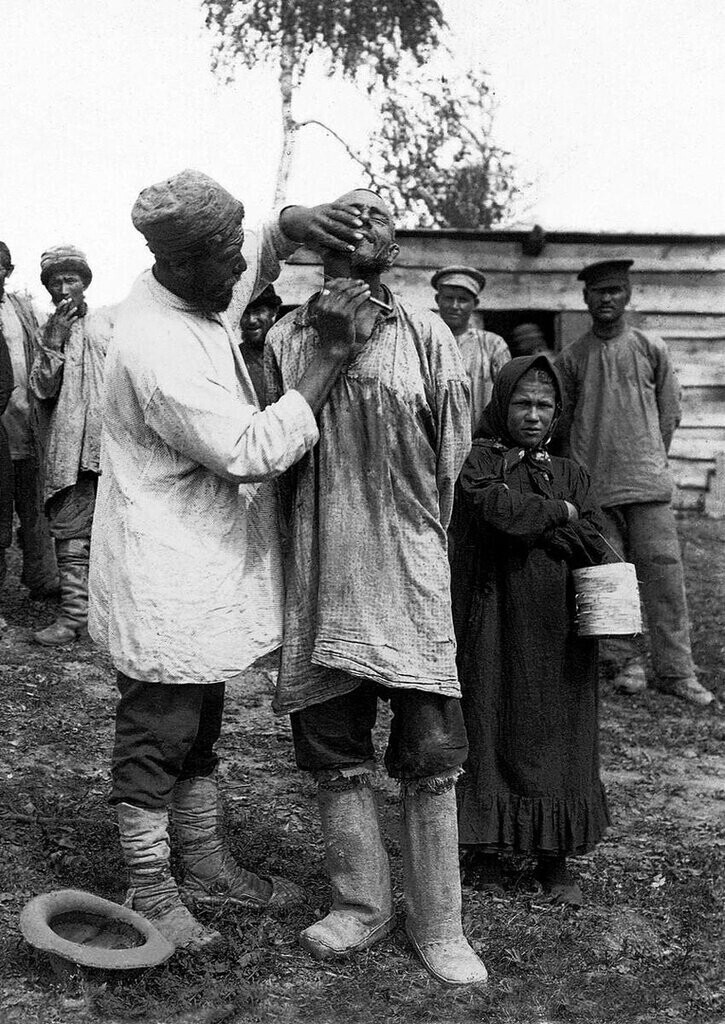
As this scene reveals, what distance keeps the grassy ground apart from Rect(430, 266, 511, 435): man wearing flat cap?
104 inches

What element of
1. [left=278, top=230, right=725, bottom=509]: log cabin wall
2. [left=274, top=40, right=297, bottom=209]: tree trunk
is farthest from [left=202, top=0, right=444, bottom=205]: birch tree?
[left=278, top=230, right=725, bottom=509]: log cabin wall

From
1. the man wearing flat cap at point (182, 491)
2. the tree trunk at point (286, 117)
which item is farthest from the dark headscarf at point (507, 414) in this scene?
the tree trunk at point (286, 117)

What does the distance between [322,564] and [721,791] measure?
2.94m

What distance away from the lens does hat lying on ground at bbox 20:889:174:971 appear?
2.90 m

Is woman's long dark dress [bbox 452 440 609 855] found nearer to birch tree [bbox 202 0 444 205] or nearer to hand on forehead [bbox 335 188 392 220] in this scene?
hand on forehead [bbox 335 188 392 220]

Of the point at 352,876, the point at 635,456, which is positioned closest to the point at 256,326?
the point at 635,456

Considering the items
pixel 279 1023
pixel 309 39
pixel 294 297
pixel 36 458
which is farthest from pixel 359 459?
pixel 309 39

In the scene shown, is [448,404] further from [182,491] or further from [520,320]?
[520,320]

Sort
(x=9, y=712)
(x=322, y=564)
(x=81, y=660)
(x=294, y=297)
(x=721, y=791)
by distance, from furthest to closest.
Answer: (x=294, y=297), (x=81, y=660), (x=9, y=712), (x=721, y=791), (x=322, y=564)

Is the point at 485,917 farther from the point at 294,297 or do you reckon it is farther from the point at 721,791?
Result: the point at 294,297

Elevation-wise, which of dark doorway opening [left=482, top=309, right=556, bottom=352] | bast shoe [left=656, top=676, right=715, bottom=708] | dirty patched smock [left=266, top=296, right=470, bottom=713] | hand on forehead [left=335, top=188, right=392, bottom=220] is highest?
dark doorway opening [left=482, top=309, right=556, bottom=352]

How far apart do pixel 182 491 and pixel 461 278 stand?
5092 mm

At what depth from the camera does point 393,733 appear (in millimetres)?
3215

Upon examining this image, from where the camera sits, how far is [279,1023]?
2949 mm
